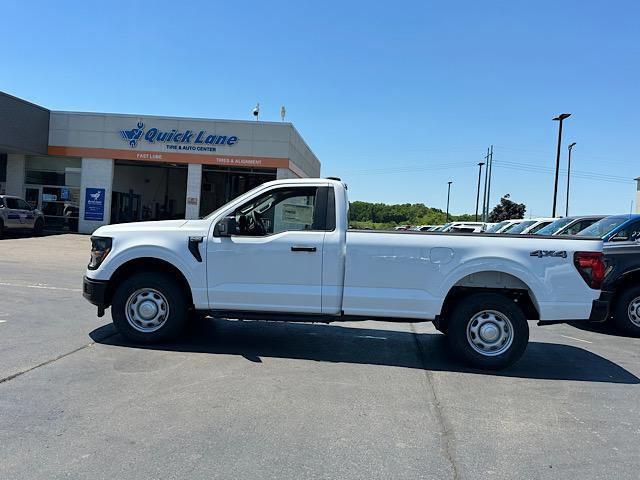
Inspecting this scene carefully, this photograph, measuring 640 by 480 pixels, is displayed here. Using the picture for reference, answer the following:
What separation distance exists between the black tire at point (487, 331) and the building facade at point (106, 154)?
2185 cm

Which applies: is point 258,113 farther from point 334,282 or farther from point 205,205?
point 334,282

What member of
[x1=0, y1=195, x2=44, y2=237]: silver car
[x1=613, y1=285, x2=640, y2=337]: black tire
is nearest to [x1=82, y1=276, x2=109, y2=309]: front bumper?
[x1=613, y1=285, x2=640, y2=337]: black tire

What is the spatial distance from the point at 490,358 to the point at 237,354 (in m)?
2.91

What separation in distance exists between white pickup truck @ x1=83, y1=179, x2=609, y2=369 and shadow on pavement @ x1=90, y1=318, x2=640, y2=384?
37 cm

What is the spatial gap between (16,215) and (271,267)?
819 inches

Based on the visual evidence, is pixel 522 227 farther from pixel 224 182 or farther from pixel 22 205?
pixel 22 205

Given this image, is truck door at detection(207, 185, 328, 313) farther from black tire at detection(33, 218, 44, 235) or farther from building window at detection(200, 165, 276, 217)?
building window at detection(200, 165, 276, 217)

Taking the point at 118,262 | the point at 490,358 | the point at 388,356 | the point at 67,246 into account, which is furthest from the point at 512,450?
the point at 67,246

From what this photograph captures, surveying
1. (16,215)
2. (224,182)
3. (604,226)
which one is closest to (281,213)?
(604,226)

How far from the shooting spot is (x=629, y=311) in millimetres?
8406

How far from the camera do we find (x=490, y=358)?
232 inches

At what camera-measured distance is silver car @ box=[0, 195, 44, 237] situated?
21.9 metres

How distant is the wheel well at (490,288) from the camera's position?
600 cm

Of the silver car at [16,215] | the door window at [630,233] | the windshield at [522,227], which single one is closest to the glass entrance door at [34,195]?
the silver car at [16,215]
